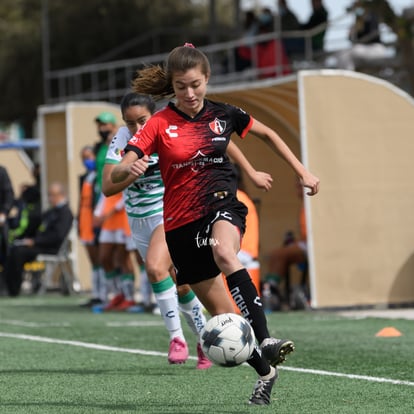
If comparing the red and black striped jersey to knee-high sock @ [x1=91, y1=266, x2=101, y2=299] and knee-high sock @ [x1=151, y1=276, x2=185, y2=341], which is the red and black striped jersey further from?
knee-high sock @ [x1=91, y1=266, x2=101, y2=299]

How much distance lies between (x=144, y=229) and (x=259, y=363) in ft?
10.2

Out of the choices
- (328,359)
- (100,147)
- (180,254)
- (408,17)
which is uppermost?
(408,17)

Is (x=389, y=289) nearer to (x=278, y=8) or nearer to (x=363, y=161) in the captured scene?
(x=363, y=161)

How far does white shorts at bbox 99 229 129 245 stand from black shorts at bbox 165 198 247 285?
9.04 meters

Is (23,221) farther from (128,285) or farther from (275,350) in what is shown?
(275,350)

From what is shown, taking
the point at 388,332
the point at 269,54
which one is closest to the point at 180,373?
the point at 388,332

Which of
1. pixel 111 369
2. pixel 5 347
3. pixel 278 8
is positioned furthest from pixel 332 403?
A: pixel 278 8

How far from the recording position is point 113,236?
54.2ft

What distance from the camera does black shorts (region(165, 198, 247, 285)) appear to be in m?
7.30

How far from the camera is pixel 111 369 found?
932cm

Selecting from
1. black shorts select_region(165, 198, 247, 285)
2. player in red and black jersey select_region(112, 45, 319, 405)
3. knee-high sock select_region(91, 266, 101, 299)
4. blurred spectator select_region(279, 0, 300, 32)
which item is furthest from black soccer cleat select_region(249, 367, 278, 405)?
blurred spectator select_region(279, 0, 300, 32)

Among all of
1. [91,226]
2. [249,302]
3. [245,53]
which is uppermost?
[245,53]

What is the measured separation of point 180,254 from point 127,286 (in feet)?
31.0

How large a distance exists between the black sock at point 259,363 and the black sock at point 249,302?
12cm
